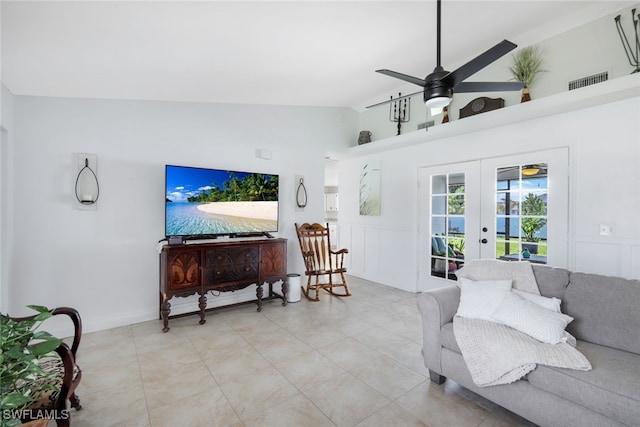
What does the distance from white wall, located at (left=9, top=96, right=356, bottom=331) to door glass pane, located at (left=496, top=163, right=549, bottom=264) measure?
10.8 feet

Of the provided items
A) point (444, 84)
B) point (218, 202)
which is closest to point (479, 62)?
point (444, 84)

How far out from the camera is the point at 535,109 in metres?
2.89

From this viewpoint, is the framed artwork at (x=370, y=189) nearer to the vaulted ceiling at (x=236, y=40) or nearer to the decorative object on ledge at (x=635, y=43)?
the vaulted ceiling at (x=236, y=40)

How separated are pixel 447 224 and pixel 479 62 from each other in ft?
8.71

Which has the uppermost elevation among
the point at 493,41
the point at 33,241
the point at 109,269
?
the point at 493,41

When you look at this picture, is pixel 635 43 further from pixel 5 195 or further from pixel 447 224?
pixel 5 195

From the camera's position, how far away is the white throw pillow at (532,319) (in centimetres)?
167

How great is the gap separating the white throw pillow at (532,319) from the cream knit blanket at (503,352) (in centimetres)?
4

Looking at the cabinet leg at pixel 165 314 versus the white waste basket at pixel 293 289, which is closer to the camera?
the cabinet leg at pixel 165 314

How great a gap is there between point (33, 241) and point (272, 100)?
299 cm

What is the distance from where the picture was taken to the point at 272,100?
3887 mm

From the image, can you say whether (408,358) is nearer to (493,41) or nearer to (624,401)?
(624,401)

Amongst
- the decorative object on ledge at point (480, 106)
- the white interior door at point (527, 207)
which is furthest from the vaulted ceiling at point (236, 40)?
the white interior door at point (527, 207)

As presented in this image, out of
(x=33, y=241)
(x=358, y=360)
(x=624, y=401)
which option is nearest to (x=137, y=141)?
(x=33, y=241)
